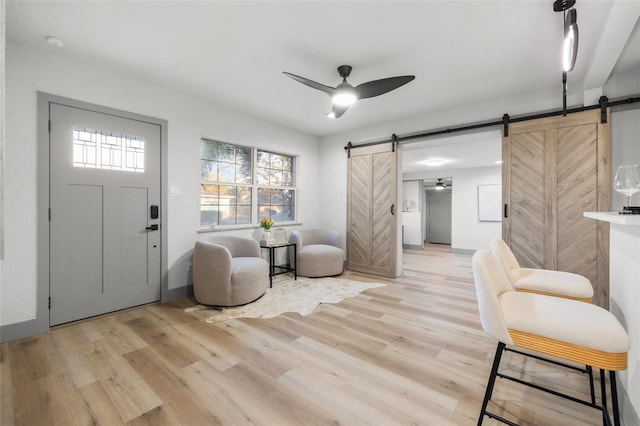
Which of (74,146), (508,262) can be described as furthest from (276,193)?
(508,262)

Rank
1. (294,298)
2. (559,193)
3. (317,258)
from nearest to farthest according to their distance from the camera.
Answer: (559,193) → (294,298) → (317,258)

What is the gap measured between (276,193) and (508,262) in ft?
12.7

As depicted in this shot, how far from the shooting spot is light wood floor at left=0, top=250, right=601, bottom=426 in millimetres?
1594

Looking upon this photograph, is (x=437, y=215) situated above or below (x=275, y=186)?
below

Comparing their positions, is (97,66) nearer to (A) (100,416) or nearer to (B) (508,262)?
(A) (100,416)

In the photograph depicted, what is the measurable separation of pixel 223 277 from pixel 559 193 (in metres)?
4.24

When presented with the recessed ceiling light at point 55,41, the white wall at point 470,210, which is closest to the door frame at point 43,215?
the recessed ceiling light at point 55,41

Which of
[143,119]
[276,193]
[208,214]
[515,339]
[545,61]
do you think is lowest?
[515,339]

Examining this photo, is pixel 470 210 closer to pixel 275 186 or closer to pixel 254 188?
pixel 275 186

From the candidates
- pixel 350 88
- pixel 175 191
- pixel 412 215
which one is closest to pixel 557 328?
pixel 350 88

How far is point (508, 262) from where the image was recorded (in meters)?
2.26

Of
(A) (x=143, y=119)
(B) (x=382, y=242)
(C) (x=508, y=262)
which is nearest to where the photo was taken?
(C) (x=508, y=262)

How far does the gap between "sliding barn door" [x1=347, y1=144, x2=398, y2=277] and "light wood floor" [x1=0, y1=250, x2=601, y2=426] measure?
71.7 inches

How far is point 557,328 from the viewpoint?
1.23 metres
